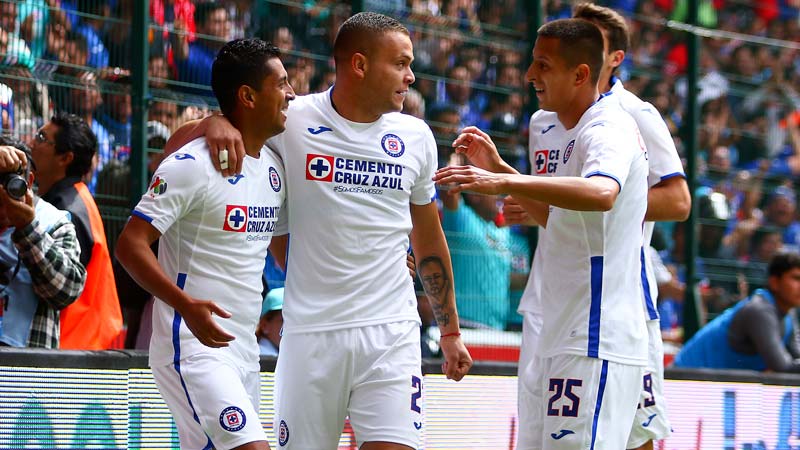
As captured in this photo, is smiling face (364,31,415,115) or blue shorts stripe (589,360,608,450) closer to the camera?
blue shorts stripe (589,360,608,450)

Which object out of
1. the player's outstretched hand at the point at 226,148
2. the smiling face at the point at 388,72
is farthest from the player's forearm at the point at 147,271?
the smiling face at the point at 388,72

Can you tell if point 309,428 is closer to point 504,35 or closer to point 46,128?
point 46,128

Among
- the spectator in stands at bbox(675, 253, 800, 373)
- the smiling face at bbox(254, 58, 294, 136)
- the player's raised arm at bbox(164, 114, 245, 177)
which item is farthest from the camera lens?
the spectator in stands at bbox(675, 253, 800, 373)

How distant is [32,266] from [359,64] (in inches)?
79.8

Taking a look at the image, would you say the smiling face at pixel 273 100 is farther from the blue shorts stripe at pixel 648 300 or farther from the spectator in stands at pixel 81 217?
the spectator in stands at pixel 81 217

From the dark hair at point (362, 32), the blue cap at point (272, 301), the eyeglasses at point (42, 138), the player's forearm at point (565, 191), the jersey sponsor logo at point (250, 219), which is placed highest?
the dark hair at point (362, 32)

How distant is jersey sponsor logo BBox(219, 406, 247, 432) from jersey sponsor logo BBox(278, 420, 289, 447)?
0.48 m

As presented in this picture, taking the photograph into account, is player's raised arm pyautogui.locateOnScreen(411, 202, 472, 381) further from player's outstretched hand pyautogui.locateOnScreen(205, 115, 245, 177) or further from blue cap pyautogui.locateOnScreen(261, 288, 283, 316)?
blue cap pyautogui.locateOnScreen(261, 288, 283, 316)

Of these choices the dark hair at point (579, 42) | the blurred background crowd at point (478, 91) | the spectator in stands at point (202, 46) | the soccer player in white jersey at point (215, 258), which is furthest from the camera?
the spectator in stands at point (202, 46)

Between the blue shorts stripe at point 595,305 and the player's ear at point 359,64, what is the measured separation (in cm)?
124

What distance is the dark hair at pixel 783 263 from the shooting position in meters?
9.78

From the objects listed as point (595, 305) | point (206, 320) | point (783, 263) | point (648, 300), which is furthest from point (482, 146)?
point (783, 263)

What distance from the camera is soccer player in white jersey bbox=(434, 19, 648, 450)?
526cm

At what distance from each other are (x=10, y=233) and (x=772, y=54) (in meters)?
8.45
